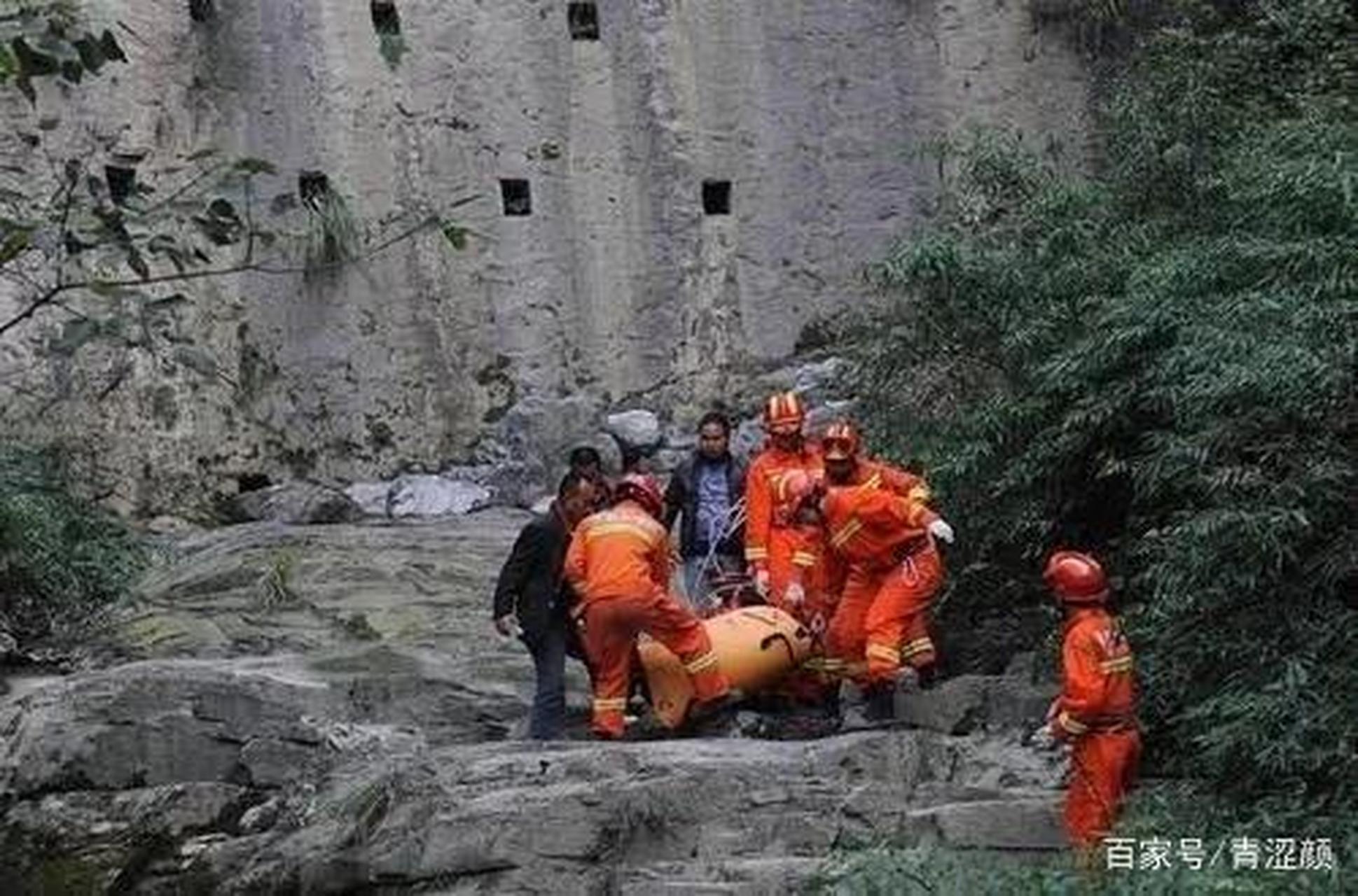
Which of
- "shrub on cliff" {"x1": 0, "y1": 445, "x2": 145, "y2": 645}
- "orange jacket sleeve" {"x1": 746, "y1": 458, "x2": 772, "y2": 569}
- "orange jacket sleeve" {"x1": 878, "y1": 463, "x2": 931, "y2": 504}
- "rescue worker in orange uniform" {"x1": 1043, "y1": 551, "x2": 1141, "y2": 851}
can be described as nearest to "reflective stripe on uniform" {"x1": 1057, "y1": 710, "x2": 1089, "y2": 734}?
"rescue worker in orange uniform" {"x1": 1043, "y1": 551, "x2": 1141, "y2": 851}

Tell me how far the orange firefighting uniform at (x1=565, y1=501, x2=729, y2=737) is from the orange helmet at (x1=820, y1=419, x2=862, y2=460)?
847 mm

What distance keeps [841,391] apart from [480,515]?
3891 millimetres

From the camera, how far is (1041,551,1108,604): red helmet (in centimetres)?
714

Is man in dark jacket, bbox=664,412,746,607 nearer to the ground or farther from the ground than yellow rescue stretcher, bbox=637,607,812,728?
farther from the ground

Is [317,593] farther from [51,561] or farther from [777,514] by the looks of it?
[777,514]

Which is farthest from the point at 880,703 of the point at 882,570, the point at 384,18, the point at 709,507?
the point at 384,18

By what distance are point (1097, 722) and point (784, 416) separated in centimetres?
303

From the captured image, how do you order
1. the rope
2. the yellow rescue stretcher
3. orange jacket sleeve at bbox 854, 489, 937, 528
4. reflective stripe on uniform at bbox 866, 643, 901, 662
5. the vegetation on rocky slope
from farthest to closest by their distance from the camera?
the rope → the yellow rescue stretcher → orange jacket sleeve at bbox 854, 489, 937, 528 → reflective stripe on uniform at bbox 866, 643, 901, 662 → the vegetation on rocky slope

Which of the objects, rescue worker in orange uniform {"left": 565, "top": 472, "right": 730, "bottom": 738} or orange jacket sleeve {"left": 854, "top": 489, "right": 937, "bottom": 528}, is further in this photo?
orange jacket sleeve {"left": 854, "top": 489, "right": 937, "bottom": 528}

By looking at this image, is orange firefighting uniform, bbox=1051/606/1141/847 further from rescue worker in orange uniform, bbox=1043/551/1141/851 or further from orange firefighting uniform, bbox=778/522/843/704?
orange firefighting uniform, bbox=778/522/843/704

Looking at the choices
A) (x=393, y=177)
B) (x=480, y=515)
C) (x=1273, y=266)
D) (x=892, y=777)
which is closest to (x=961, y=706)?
(x=892, y=777)

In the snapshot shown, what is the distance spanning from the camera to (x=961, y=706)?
858cm

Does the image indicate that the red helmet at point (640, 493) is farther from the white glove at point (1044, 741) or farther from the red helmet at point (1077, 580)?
the red helmet at point (1077, 580)

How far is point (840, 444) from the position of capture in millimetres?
8656
